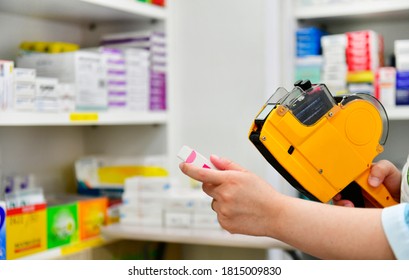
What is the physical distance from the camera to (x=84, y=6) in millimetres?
2094

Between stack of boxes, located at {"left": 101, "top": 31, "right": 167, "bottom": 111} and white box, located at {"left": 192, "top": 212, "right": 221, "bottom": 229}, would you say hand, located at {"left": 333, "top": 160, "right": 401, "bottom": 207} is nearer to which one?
white box, located at {"left": 192, "top": 212, "right": 221, "bottom": 229}

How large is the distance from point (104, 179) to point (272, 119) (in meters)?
1.22

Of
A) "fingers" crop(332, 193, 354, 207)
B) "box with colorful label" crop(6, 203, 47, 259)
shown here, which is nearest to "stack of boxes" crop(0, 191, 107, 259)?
"box with colorful label" crop(6, 203, 47, 259)

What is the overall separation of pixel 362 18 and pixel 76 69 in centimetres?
105

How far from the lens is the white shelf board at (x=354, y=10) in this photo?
6.88 ft

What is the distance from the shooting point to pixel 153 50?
229 centimetres

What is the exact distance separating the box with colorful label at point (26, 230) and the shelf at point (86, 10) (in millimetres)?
680

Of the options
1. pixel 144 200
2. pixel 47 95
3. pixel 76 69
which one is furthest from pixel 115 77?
pixel 144 200

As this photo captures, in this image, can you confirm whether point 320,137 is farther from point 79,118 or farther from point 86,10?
point 86,10

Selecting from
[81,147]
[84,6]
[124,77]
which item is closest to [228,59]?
[124,77]

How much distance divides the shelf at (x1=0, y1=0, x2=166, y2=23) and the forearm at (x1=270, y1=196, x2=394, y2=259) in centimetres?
123

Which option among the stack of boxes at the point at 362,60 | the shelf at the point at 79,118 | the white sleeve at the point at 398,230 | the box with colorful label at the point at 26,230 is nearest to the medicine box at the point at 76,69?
the shelf at the point at 79,118

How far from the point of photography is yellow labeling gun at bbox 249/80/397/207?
1209mm

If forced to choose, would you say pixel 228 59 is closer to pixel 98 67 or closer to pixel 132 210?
pixel 98 67
